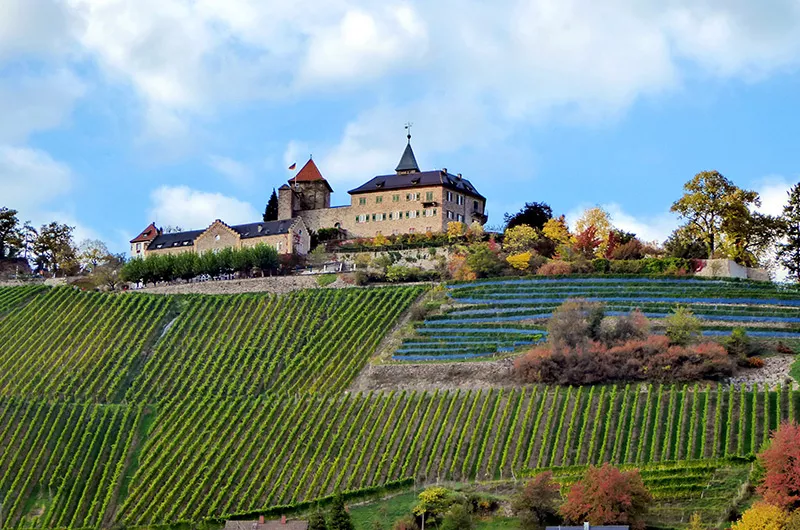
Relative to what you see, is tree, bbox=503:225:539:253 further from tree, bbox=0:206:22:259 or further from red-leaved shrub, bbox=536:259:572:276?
tree, bbox=0:206:22:259

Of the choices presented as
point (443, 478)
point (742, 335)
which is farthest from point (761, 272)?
point (443, 478)

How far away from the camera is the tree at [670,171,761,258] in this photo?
3174 inches

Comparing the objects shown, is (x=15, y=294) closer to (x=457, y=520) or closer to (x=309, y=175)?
(x=309, y=175)

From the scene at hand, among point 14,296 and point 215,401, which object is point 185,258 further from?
point 215,401

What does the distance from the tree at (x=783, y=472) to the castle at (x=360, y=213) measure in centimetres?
4918

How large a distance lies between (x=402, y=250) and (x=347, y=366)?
21751 mm

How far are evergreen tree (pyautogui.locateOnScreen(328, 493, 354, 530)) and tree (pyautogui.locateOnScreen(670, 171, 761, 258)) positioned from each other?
1535 inches

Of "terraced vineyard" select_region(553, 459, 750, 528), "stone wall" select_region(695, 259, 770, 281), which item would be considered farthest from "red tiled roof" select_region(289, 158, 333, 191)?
"terraced vineyard" select_region(553, 459, 750, 528)

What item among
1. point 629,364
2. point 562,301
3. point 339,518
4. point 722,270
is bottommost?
point 339,518

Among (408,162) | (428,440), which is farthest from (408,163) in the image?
(428,440)

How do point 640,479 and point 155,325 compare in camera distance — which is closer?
point 640,479

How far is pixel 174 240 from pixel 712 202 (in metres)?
39.1

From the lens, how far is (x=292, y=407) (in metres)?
62.7

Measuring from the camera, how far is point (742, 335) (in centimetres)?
6219
